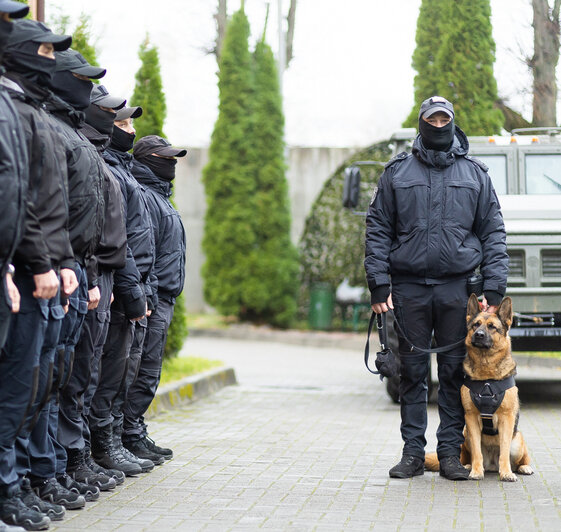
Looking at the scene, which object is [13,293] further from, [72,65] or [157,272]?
[157,272]

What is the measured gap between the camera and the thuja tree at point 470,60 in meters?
17.8

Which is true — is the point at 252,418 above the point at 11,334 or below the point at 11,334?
below

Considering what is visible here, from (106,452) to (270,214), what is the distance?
17647 millimetres

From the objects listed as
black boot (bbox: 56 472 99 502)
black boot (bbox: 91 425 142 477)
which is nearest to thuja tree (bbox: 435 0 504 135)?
black boot (bbox: 91 425 142 477)

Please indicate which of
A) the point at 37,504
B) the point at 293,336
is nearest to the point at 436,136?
the point at 37,504

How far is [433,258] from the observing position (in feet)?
22.6

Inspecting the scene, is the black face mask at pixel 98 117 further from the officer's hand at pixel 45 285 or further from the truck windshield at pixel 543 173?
the truck windshield at pixel 543 173

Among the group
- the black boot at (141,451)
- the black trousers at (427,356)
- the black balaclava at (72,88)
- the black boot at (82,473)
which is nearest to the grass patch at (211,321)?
the black boot at (141,451)

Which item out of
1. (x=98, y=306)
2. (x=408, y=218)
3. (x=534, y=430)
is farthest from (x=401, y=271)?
(x=534, y=430)

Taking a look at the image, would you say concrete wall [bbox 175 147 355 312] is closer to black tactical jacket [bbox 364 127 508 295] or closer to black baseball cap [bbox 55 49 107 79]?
black tactical jacket [bbox 364 127 508 295]

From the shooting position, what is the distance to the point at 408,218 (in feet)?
23.0

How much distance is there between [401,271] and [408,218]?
0.35m

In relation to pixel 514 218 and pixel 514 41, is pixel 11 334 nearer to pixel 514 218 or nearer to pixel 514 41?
pixel 514 218

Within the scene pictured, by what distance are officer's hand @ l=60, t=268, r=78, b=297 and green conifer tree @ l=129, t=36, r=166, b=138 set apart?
625 centimetres
